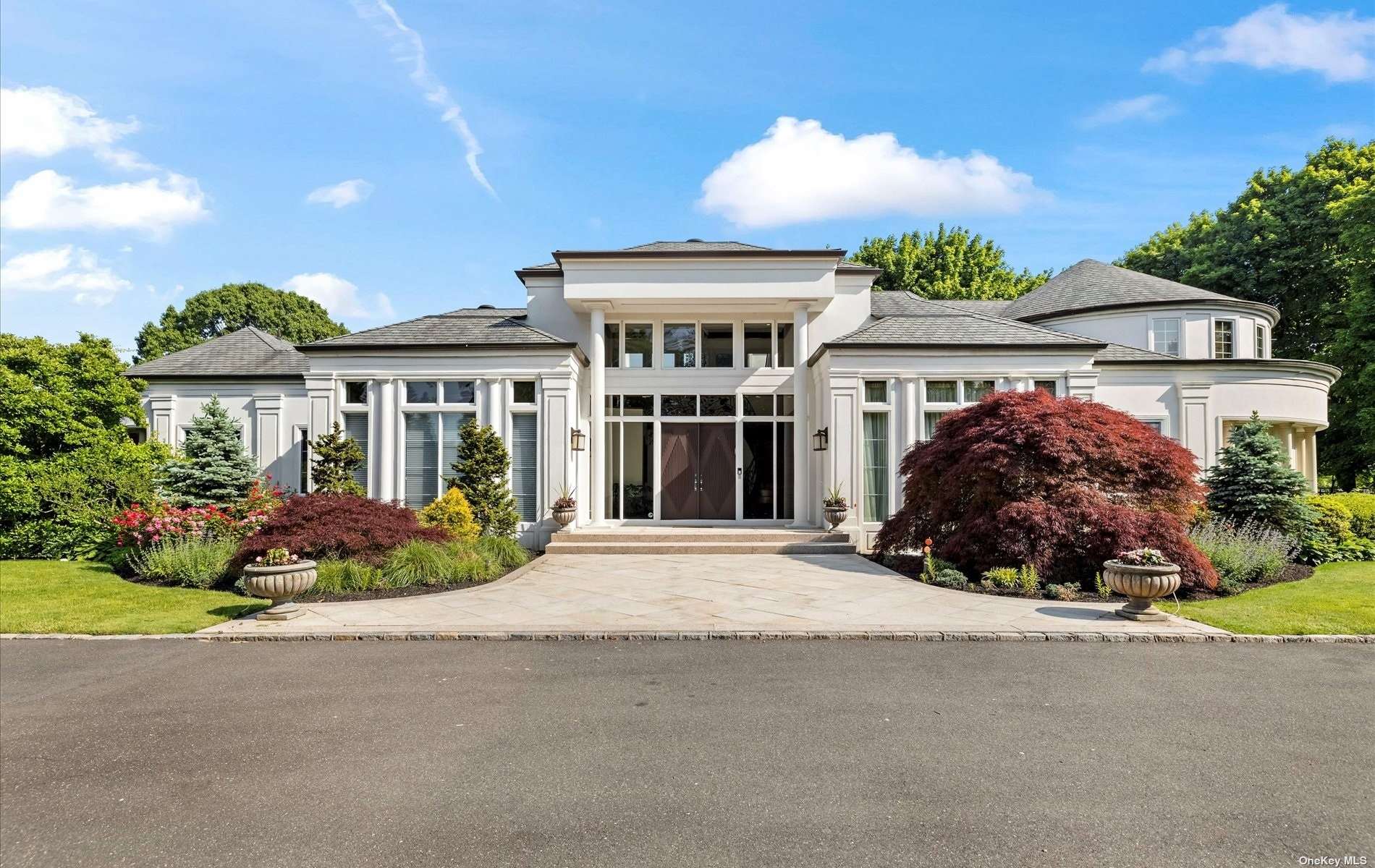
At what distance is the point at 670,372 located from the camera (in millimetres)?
16656

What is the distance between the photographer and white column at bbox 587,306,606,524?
1602 centimetres

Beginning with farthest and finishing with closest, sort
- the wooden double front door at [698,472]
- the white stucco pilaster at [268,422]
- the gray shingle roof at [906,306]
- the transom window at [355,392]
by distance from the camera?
1. the white stucco pilaster at [268,422]
2. the gray shingle roof at [906,306]
3. the wooden double front door at [698,472]
4. the transom window at [355,392]

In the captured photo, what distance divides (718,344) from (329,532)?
9922mm

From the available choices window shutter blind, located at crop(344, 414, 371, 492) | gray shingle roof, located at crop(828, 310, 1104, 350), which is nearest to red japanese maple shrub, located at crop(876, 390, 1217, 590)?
gray shingle roof, located at crop(828, 310, 1104, 350)

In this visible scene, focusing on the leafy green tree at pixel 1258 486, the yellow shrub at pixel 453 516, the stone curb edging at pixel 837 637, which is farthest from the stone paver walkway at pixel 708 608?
the leafy green tree at pixel 1258 486

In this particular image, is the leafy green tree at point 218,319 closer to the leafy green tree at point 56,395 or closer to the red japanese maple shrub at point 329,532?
the leafy green tree at point 56,395

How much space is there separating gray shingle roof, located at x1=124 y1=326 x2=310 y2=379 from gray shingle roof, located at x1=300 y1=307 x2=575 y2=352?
3039mm

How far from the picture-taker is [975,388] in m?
15.1

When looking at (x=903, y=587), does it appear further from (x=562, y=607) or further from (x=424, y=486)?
(x=424, y=486)

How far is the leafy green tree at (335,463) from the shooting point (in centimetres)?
1416

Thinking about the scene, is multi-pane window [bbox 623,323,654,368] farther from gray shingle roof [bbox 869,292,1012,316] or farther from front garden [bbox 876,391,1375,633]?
front garden [bbox 876,391,1375,633]

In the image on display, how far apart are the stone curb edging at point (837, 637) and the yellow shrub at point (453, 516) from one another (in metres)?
5.56

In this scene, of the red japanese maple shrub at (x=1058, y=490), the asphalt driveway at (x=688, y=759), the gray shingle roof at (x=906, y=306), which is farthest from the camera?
the gray shingle roof at (x=906, y=306)

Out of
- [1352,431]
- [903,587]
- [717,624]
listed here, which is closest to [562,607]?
[717,624]
